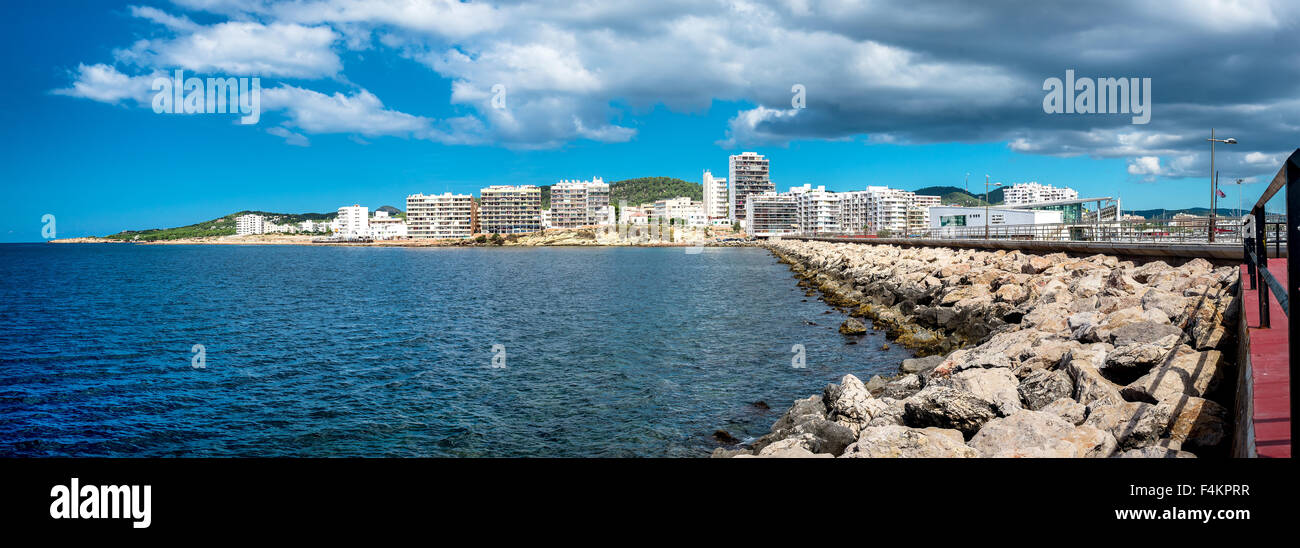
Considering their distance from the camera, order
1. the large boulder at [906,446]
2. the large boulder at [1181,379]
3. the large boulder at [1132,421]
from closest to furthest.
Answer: the large boulder at [1132,421] → the large boulder at [906,446] → the large boulder at [1181,379]

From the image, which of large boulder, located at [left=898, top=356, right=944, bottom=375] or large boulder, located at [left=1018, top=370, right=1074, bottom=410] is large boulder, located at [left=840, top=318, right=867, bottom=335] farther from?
large boulder, located at [left=1018, top=370, right=1074, bottom=410]

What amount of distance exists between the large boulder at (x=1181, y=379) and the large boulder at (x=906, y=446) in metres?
2.29

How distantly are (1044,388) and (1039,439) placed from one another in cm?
254

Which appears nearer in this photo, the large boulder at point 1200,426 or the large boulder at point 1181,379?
the large boulder at point 1200,426

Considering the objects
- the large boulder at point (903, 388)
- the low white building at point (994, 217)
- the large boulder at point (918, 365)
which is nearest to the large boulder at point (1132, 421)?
the large boulder at point (903, 388)

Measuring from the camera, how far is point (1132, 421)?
24.8 feet

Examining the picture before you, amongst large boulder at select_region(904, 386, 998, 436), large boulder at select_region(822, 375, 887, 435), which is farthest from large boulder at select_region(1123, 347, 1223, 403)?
large boulder at select_region(822, 375, 887, 435)

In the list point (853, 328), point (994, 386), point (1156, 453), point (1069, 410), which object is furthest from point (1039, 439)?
point (853, 328)

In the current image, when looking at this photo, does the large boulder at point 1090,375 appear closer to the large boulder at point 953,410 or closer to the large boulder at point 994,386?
the large boulder at point 994,386

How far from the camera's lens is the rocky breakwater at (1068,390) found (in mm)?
7434
